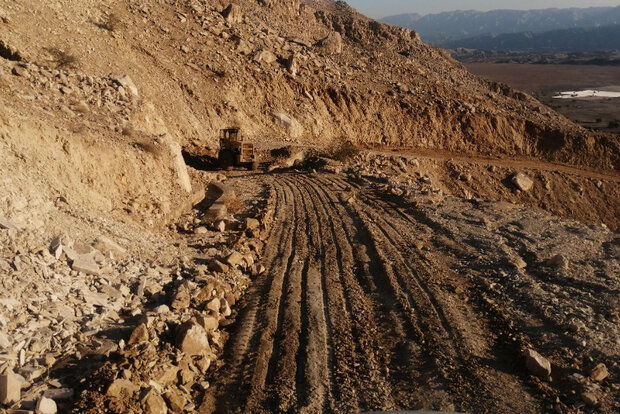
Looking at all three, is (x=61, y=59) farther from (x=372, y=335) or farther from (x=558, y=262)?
(x=558, y=262)

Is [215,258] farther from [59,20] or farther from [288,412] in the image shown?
[59,20]

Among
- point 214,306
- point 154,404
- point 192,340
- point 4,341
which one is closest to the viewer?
point 154,404

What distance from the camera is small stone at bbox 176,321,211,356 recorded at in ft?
23.0

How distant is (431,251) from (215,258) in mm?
4873

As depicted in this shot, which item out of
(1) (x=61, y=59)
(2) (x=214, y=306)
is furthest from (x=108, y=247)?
(1) (x=61, y=59)

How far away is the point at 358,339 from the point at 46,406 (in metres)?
4.33

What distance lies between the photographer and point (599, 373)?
6793 millimetres

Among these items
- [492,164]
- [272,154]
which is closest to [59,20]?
[272,154]

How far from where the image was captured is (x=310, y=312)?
337 inches

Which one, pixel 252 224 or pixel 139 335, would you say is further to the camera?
pixel 252 224

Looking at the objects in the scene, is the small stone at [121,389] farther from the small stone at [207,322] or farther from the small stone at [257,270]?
the small stone at [257,270]

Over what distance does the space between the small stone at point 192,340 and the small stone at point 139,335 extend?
45 cm

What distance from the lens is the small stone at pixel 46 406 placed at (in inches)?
208

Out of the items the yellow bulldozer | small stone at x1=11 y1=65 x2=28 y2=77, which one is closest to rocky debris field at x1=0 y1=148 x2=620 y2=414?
small stone at x1=11 y1=65 x2=28 y2=77
